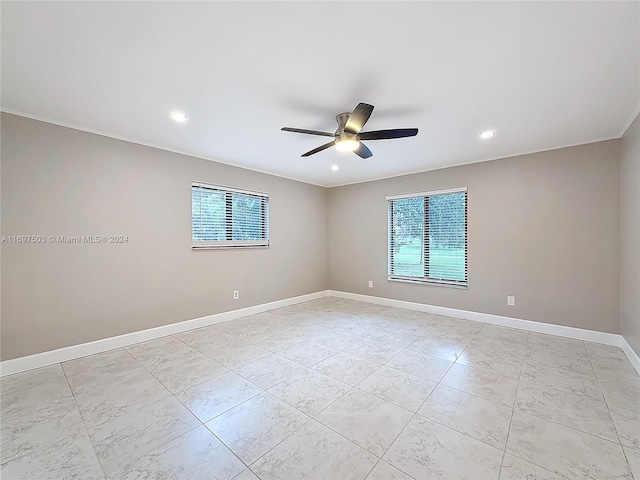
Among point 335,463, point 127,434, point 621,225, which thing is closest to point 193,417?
point 127,434

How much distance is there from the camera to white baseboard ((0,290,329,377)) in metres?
2.51

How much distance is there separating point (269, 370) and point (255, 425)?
75cm

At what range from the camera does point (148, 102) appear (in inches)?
91.8

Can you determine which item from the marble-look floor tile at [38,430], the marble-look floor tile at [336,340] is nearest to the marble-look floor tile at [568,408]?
the marble-look floor tile at [336,340]

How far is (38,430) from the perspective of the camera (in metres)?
1.74

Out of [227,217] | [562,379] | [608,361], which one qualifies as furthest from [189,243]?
[608,361]

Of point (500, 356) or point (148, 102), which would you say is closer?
point (148, 102)

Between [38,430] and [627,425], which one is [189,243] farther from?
[627,425]

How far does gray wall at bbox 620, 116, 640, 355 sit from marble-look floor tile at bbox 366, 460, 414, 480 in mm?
2809

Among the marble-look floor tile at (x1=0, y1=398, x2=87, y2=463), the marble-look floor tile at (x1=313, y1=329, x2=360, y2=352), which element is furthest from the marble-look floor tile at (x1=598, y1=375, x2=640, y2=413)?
the marble-look floor tile at (x1=0, y1=398, x2=87, y2=463)

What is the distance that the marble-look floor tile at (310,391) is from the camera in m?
1.98

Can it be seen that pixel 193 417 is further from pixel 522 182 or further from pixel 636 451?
pixel 522 182

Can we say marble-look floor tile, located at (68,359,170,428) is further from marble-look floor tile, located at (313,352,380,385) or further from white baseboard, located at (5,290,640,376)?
marble-look floor tile, located at (313,352,380,385)

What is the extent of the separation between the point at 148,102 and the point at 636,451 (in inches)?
166
